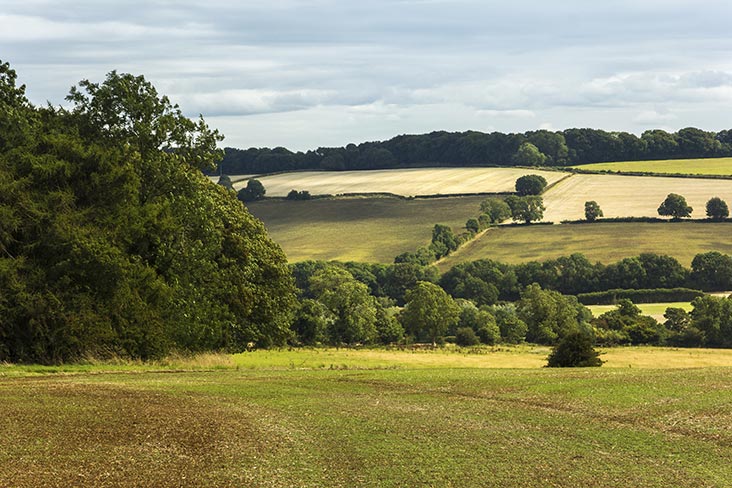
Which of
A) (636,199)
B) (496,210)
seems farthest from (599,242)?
(496,210)

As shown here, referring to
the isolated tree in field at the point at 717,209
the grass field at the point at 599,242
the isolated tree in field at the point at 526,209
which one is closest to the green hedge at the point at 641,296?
the grass field at the point at 599,242

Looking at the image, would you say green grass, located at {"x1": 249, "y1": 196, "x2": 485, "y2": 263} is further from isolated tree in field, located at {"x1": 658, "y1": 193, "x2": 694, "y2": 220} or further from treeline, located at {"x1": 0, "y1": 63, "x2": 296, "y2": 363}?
treeline, located at {"x1": 0, "y1": 63, "x2": 296, "y2": 363}

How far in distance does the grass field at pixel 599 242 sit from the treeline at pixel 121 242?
4126 inches

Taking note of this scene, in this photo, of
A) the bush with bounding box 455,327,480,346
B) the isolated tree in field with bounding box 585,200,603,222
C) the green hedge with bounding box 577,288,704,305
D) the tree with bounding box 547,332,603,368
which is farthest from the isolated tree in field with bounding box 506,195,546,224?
the tree with bounding box 547,332,603,368

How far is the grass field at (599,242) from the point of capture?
15725 centimetres

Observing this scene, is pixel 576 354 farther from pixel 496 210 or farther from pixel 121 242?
pixel 496 210

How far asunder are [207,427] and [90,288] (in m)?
23.6

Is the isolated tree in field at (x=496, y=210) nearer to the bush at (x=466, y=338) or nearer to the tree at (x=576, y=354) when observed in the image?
the bush at (x=466, y=338)

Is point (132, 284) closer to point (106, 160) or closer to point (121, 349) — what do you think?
point (121, 349)

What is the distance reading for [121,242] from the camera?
47.8 m

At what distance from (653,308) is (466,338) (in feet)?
126

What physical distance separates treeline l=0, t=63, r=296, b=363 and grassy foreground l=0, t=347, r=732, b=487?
7.42 m

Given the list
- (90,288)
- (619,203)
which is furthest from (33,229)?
(619,203)

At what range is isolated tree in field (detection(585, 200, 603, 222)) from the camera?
593ft
